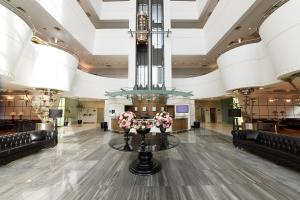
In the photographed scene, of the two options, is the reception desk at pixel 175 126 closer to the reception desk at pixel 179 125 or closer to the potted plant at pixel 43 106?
the reception desk at pixel 179 125

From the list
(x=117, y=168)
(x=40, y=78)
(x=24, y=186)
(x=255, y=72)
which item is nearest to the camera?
(x=24, y=186)

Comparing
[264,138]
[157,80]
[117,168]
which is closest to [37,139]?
[117,168]

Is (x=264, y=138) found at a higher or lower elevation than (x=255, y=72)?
lower

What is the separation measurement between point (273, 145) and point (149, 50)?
1189 cm

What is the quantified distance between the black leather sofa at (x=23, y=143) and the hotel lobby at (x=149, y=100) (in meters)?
0.04

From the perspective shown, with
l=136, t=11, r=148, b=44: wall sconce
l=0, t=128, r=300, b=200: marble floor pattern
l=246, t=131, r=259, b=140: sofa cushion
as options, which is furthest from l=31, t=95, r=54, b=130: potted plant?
A: l=246, t=131, r=259, b=140: sofa cushion

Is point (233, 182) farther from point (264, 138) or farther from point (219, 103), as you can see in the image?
point (219, 103)

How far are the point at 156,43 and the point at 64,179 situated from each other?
1330cm

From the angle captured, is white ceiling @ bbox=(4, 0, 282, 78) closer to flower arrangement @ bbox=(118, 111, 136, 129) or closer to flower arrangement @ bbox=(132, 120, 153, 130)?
flower arrangement @ bbox=(118, 111, 136, 129)

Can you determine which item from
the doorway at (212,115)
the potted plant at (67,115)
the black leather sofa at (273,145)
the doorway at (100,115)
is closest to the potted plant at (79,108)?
the potted plant at (67,115)

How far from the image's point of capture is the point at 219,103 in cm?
1845

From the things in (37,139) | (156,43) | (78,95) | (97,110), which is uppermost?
(156,43)

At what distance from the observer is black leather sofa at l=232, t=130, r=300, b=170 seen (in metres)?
4.05

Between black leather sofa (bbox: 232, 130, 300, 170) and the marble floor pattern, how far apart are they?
25cm
